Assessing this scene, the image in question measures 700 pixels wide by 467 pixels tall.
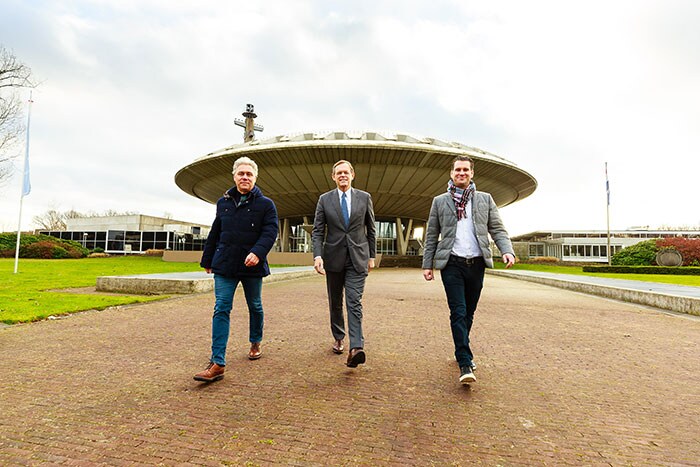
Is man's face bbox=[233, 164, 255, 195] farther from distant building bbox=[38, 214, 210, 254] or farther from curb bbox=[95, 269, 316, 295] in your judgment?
distant building bbox=[38, 214, 210, 254]

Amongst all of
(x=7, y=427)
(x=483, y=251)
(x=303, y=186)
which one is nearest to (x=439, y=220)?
(x=483, y=251)

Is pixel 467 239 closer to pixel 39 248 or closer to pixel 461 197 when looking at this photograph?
pixel 461 197

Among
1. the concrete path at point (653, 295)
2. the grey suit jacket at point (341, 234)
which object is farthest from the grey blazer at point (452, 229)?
the concrete path at point (653, 295)

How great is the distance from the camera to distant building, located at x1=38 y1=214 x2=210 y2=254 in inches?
2132

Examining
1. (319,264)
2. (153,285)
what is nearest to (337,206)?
(319,264)

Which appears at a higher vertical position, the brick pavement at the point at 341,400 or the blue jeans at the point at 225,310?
the blue jeans at the point at 225,310

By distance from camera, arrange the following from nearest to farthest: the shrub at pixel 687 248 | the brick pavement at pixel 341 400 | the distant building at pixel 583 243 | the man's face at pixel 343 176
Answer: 1. the brick pavement at pixel 341 400
2. the man's face at pixel 343 176
3. the shrub at pixel 687 248
4. the distant building at pixel 583 243

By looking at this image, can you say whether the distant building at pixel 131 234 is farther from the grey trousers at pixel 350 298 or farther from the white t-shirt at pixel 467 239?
the white t-shirt at pixel 467 239

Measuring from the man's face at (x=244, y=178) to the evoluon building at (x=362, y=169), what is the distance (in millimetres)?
21902

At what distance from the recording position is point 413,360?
3928mm

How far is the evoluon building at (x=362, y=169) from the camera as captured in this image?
83.5 ft

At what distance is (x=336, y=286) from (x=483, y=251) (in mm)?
1449

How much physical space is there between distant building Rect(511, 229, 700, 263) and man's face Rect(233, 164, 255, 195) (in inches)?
2388

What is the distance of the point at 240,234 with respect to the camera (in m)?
3.47
